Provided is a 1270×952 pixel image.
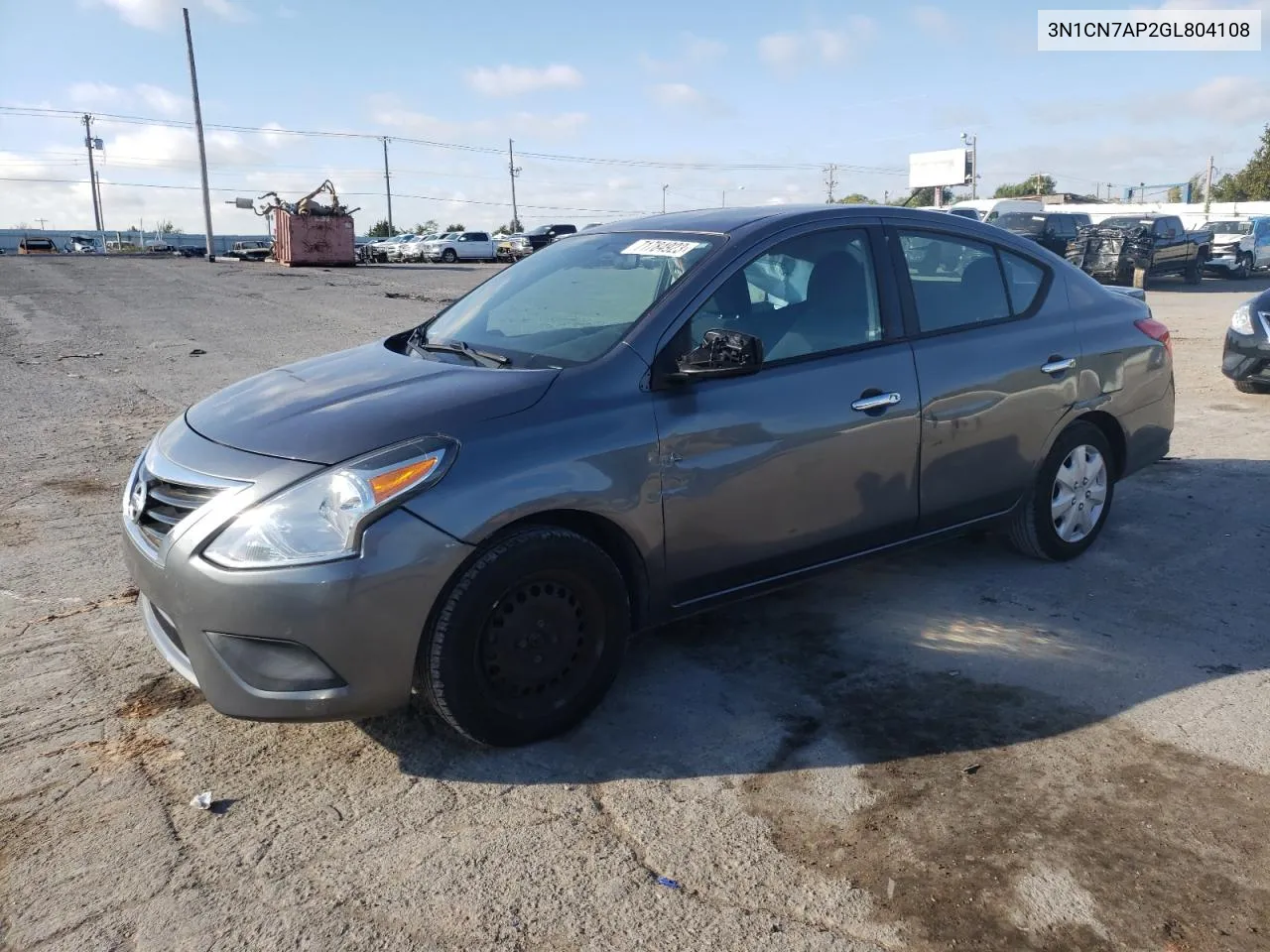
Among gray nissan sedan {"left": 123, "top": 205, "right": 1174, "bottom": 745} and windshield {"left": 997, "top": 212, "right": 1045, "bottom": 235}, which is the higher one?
windshield {"left": 997, "top": 212, "right": 1045, "bottom": 235}

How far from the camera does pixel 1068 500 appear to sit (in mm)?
4996

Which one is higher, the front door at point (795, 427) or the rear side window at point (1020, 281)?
the rear side window at point (1020, 281)

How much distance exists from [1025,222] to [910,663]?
82.0 ft

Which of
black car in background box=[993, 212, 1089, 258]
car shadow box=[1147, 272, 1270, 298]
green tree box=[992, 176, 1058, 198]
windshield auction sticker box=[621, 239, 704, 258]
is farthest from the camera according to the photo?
green tree box=[992, 176, 1058, 198]

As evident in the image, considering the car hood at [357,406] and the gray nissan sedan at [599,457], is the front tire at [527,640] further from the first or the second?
the car hood at [357,406]

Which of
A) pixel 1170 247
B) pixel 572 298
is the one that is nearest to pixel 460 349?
pixel 572 298

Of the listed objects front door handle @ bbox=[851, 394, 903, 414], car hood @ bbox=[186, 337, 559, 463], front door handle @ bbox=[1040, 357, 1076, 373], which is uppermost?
car hood @ bbox=[186, 337, 559, 463]

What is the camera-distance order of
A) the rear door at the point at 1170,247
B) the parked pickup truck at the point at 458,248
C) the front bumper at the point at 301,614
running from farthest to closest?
the parked pickup truck at the point at 458,248 < the rear door at the point at 1170,247 < the front bumper at the point at 301,614

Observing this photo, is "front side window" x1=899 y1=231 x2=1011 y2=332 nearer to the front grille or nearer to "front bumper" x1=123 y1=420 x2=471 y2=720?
"front bumper" x1=123 y1=420 x2=471 y2=720

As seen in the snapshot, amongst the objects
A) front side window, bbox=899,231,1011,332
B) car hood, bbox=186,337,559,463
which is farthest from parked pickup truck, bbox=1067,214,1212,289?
car hood, bbox=186,337,559,463

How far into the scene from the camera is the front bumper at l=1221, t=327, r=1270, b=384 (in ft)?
29.8

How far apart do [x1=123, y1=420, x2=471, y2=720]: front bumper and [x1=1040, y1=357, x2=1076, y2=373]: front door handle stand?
298 centimetres

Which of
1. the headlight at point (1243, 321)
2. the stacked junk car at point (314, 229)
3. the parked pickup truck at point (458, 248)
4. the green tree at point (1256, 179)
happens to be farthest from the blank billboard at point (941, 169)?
the headlight at point (1243, 321)

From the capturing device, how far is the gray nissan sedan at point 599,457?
2.94 m
